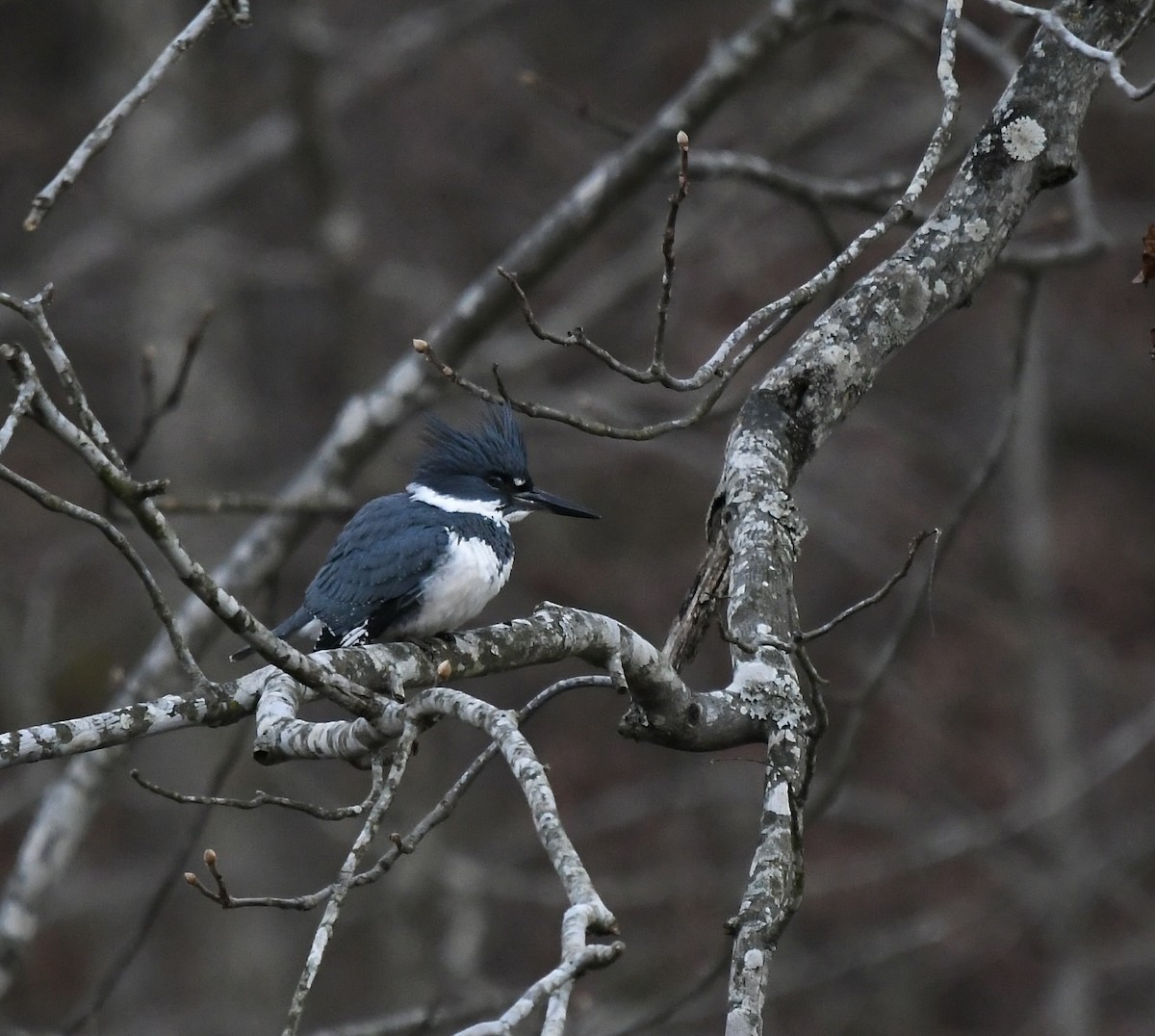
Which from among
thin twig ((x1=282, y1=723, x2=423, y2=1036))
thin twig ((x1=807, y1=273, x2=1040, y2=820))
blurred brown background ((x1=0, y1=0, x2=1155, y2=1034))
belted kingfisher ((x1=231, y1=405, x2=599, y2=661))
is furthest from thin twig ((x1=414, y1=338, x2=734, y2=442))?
blurred brown background ((x1=0, y1=0, x2=1155, y2=1034))

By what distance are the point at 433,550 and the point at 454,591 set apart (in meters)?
0.13

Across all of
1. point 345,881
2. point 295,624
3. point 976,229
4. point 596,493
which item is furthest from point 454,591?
point 596,493

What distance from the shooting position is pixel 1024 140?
9.15ft

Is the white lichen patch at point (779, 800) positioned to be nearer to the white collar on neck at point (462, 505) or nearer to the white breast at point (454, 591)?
the white breast at point (454, 591)

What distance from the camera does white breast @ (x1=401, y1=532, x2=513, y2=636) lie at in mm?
3570

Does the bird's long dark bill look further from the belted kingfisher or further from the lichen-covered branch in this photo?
the lichen-covered branch

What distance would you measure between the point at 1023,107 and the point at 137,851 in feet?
26.9

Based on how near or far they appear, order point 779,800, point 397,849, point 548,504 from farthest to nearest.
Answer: point 548,504, point 779,800, point 397,849

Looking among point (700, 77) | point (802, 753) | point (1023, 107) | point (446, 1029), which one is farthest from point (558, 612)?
point (446, 1029)

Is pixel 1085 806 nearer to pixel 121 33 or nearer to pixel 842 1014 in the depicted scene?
pixel 842 1014

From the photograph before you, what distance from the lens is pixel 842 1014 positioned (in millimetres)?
8266

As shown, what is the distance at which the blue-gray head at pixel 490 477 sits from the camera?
160 inches

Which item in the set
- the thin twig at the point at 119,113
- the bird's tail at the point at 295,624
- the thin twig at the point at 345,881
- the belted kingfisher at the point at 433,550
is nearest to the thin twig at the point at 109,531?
the thin twig at the point at 345,881

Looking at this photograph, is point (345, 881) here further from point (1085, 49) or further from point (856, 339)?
point (1085, 49)
